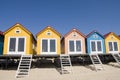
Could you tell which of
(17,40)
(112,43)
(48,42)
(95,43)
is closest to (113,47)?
(112,43)

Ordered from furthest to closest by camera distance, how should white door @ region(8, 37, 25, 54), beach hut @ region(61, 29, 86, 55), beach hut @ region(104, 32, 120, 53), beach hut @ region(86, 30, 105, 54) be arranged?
beach hut @ region(104, 32, 120, 53), beach hut @ region(86, 30, 105, 54), beach hut @ region(61, 29, 86, 55), white door @ region(8, 37, 25, 54)

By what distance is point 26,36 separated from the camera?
1808 cm

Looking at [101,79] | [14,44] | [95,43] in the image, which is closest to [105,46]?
[95,43]

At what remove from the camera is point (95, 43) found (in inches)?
794

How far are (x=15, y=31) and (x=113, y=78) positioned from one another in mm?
12264

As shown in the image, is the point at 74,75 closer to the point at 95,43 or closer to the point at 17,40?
the point at 95,43

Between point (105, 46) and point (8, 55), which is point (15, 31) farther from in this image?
point (105, 46)

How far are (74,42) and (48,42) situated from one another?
11.4ft

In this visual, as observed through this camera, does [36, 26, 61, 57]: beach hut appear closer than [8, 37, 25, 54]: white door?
No

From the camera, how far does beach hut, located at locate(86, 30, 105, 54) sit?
19875mm

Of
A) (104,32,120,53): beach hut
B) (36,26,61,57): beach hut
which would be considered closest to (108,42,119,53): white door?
(104,32,120,53): beach hut

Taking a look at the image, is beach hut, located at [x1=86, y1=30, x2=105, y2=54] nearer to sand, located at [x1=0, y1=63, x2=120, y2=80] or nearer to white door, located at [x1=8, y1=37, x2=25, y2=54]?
sand, located at [x1=0, y1=63, x2=120, y2=80]

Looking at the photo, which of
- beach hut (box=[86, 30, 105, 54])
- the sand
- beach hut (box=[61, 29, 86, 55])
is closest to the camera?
the sand

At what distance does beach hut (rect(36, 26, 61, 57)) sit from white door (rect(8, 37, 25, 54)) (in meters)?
1.88
